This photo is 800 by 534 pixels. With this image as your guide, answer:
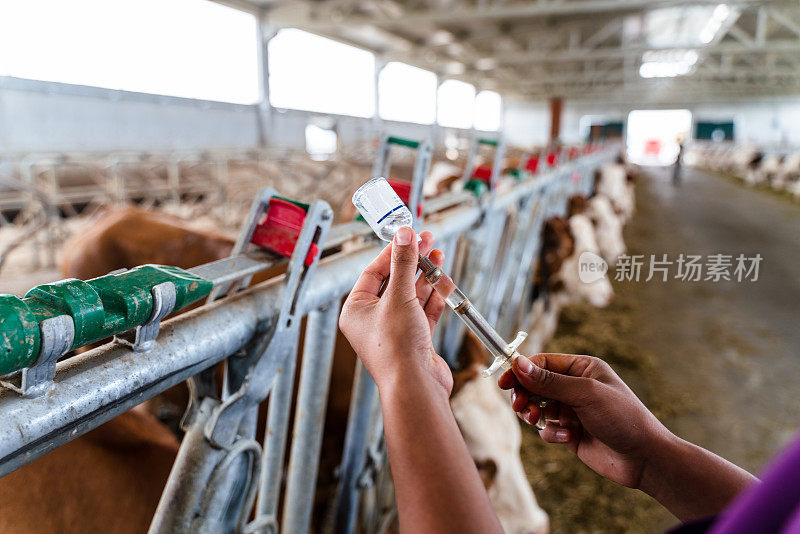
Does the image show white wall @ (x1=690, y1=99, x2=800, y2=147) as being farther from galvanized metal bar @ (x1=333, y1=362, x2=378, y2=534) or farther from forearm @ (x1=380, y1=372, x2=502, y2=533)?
forearm @ (x1=380, y1=372, x2=502, y2=533)

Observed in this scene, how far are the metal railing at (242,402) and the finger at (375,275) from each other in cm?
24

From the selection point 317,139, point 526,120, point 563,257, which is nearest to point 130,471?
point 563,257

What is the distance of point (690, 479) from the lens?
0.56 metres

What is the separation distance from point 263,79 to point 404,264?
11.5 meters

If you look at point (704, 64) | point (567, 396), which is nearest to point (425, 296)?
point (567, 396)

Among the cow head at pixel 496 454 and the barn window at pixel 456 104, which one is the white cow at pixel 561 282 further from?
the barn window at pixel 456 104

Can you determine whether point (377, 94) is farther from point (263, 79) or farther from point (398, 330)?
point (398, 330)

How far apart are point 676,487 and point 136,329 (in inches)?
24.8

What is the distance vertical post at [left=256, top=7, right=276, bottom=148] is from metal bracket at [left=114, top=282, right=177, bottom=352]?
36.7ft

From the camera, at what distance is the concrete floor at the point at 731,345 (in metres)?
1.58

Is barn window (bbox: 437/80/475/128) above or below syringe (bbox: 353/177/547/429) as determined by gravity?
above

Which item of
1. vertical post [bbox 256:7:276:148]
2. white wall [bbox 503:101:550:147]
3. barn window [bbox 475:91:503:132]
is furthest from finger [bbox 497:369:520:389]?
white wall [bbox 503:101:550:147]

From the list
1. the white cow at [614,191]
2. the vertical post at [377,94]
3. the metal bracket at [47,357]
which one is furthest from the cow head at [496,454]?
the vertical post at [377,94]

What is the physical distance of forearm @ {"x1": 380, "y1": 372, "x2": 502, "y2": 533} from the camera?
1.27ft
